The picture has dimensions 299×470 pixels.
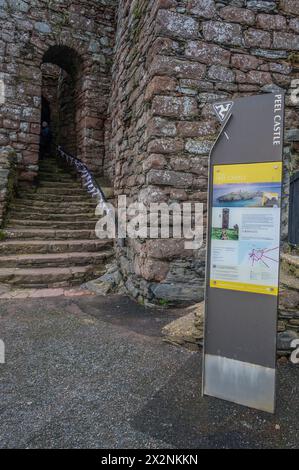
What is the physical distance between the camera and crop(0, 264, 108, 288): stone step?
481 centimetres

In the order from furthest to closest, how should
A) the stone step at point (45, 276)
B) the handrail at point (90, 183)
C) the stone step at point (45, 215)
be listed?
the handrail at point (90, 183) < the stone step at point (45, 215) < the stone step at point (45, 276)

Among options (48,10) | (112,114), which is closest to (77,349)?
(112,114)

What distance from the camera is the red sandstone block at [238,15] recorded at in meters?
3.97

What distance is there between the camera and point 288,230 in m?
3.92

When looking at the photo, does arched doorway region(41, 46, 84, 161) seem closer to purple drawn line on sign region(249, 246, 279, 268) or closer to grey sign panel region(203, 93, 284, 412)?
grey sign panel region(203, 93, 284, 412)

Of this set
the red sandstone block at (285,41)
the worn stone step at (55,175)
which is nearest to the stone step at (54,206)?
the worn stone step at (55,175)

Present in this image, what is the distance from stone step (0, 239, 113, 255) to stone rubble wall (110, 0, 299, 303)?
1960 millimetres

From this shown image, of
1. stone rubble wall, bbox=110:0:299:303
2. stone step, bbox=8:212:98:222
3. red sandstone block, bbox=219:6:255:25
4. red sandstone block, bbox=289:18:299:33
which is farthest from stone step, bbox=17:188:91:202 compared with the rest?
red sandstone block, bbox=289:18:299:33

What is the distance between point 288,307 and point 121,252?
308cm

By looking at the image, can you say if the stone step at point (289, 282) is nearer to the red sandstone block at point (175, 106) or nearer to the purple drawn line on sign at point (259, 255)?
the purple drawn line on sign at point (259, 255)

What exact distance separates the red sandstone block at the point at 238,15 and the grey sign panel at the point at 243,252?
2638mm

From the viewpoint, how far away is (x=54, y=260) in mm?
5301

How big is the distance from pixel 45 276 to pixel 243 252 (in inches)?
140
